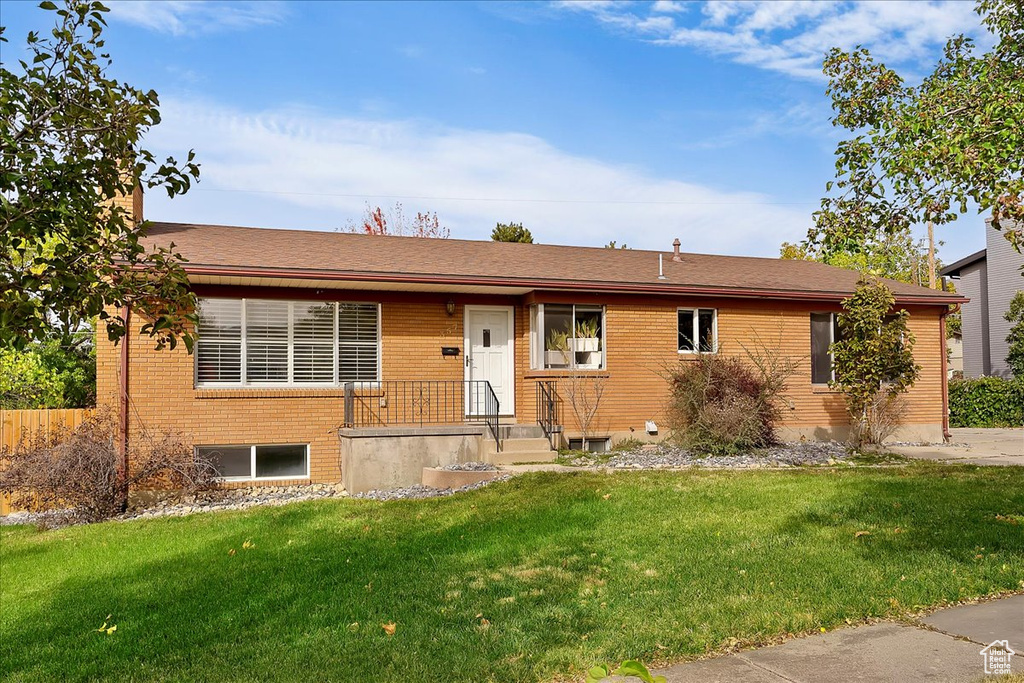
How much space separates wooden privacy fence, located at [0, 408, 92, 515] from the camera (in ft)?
40.8

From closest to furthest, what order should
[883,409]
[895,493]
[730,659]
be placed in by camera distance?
[730,659] < [895,493] < [883,409]

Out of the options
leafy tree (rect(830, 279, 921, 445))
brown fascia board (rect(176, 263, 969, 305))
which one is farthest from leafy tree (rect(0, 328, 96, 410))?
leafy tree (rect(830, 279, 921, 445))

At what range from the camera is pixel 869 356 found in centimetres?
1458

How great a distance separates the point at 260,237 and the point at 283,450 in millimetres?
4811

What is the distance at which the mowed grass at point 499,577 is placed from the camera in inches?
202

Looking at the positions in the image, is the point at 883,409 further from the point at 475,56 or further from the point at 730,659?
the point at 730,659

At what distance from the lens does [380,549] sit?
26.2ft

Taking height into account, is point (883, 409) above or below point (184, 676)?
above

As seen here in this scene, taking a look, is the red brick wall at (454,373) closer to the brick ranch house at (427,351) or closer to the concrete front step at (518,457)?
the brick ranch house at (427,351)

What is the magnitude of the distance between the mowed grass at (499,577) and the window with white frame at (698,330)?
5506 mm

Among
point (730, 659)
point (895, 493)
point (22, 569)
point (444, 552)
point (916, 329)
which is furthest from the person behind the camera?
point (916, 329)

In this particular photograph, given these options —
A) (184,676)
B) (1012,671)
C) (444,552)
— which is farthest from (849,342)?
(184,676)

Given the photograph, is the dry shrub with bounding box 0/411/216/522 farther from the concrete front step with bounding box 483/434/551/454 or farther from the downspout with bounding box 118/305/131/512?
the concrete front step with bounding box 483/434/551/454

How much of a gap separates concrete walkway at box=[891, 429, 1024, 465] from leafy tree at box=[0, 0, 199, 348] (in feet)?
42.5
